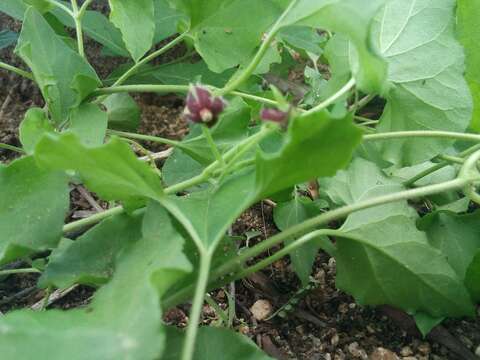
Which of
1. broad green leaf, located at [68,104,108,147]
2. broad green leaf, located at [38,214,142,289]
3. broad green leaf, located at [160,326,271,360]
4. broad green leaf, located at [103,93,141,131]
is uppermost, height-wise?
broad green leaf, located at [68,104,108,147]

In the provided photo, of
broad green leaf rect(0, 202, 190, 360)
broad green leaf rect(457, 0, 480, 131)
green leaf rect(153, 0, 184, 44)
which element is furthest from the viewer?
green leaf rect(153, 0, 184, 44)

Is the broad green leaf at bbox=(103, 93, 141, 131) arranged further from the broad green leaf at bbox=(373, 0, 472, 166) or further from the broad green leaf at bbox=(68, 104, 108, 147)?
the broad green leaf at bbox=(373, 0, 472, 166)

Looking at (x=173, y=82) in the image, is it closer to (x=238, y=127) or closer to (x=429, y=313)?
(x=238, y=127)

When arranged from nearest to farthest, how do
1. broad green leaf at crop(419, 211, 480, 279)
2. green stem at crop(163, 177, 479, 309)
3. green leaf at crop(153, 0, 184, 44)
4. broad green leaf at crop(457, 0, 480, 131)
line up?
green stem at crop(163, 177, 479, 309) < broad green leaf at crop(419, 211, 480, 279) < broad green leaf at crop(457, 0, 480, 131) < green leaf at crop(153, 0, 184, 44)

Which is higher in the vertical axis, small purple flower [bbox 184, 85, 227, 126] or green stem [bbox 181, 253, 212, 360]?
small purple flower [bbox 184, 85, 227, 126]

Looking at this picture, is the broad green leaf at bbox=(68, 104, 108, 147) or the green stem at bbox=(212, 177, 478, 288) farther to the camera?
the broad green leaf at bbox=(68, 104, 108, 147)

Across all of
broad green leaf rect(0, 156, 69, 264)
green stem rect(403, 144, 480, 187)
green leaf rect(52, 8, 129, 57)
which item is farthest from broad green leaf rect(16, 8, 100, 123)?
green stem rect(403, 144, 480, 187)
